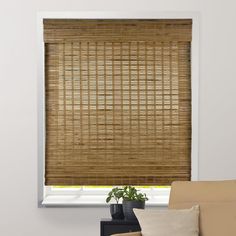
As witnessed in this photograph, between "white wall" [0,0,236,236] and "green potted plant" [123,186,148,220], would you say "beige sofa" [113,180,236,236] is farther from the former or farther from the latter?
"white wall" [0,0,236,236]

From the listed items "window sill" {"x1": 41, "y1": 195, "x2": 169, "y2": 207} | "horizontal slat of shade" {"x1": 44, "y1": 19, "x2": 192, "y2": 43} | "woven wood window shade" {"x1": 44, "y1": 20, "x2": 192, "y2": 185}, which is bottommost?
"window sill" {"x1": 41, "y1": 195, "x2": 169, "y2": 207}

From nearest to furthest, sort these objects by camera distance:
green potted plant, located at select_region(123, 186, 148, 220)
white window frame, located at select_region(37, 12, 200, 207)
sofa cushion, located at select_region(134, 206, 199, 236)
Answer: sofa cushion, located at select_region(134, 206, 199, 236), green potted plant, located at select_region(123, 186, 148, 220), white window frame, located at select_region(37, 12, 200, 207)

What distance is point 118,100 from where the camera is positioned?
539 centimetres

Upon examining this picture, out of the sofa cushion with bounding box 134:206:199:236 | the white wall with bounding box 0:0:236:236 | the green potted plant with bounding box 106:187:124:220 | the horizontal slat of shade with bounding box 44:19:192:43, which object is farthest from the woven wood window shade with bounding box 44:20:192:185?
the sofa cushion with bounding box 134:206:199:236

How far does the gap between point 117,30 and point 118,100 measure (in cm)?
55

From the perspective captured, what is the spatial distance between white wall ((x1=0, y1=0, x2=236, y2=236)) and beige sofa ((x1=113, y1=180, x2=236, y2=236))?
814mm

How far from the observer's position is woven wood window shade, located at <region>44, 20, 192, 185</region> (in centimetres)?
536
